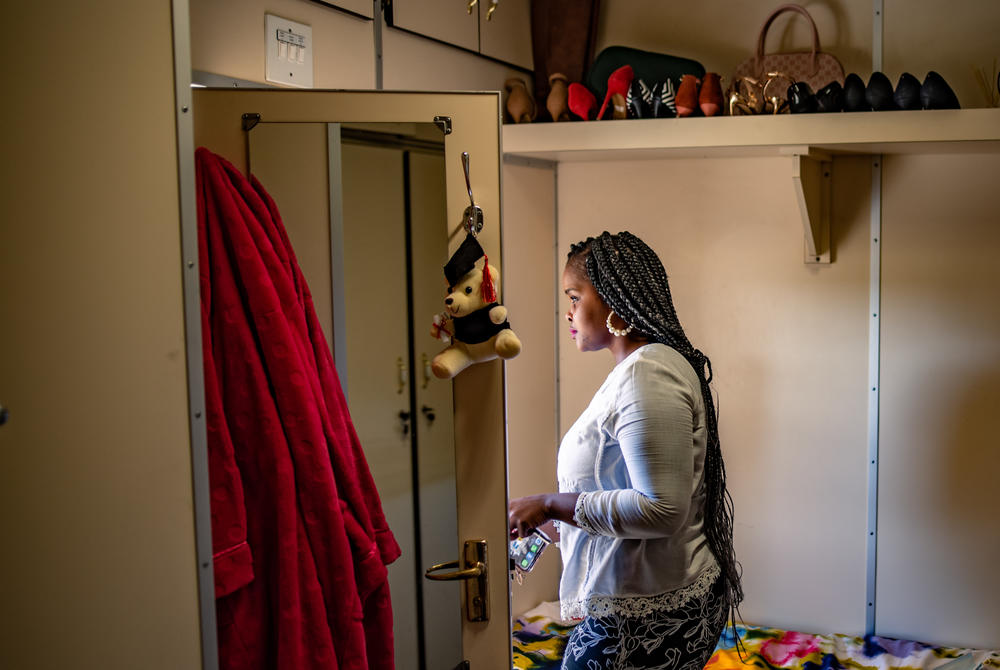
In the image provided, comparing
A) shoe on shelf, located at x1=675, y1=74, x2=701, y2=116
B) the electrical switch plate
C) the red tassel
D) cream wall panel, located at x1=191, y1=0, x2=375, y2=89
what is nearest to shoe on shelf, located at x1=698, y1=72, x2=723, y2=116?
shoe on shelf, located at x1=675, y1=74, x2=701, y2=116

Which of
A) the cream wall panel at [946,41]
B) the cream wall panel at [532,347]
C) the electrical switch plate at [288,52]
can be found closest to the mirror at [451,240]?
the electrical switch plate at [288,52]

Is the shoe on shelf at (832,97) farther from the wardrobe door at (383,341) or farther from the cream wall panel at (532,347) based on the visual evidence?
the wardrobe door at (383,341)

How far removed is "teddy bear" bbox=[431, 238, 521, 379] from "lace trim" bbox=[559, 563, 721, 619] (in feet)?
1.81

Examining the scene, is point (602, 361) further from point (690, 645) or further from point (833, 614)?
point (690, 645)

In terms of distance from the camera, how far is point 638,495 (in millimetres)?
1647

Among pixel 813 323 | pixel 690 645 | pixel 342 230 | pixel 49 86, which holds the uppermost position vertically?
pixel 49 86

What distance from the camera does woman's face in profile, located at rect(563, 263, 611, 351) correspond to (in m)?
1.85

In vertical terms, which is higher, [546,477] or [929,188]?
[929,188]

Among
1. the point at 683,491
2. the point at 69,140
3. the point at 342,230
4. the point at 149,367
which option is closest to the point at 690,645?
the point at 683,491

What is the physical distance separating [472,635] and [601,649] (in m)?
0.27

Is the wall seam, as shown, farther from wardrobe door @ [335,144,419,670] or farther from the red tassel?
the red tassel

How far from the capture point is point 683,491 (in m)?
1.65

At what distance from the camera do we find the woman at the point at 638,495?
5.43 ft

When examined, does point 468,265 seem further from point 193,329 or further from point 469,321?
point 193,329
